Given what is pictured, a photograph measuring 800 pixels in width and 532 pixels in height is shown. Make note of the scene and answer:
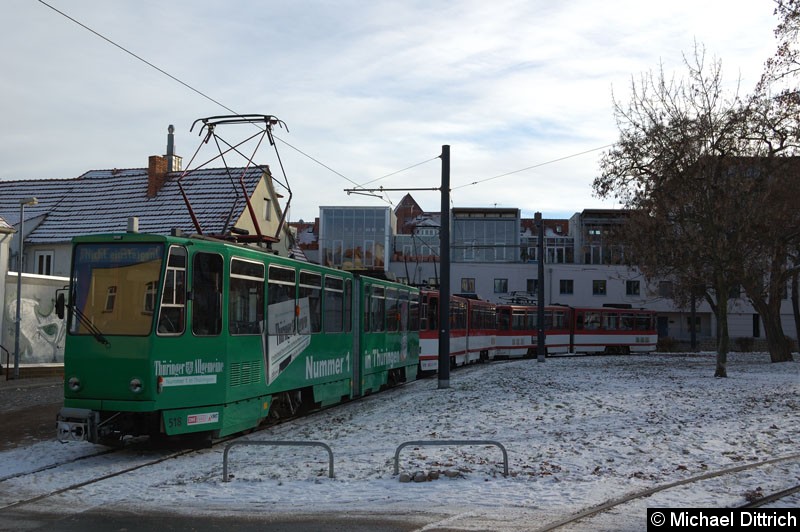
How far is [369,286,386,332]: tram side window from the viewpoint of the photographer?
1917 cm

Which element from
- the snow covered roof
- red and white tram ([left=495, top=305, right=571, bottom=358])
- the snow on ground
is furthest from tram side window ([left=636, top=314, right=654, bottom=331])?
the snow on ground

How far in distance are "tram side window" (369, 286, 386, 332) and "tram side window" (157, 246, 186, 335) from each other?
8.43m

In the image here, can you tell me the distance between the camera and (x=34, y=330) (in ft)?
91.5

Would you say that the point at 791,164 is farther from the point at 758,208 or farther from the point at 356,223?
the point at 356,223

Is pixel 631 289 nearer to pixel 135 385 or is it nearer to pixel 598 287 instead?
pixel 598 287

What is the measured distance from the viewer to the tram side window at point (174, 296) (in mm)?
10648

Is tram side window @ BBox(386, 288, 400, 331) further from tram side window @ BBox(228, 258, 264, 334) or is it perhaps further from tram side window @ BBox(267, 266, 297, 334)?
tram side window @ BBox(228, 258, 264, 334)

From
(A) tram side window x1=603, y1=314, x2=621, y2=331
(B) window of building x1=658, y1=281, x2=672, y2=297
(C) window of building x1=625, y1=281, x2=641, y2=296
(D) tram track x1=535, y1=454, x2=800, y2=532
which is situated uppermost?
(C) window of building x1=625, y1=281, x2=641, y2=296

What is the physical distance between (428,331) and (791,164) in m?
12.5

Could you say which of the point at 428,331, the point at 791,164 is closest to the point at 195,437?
the point at 428,331

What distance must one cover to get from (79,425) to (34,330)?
19.5m

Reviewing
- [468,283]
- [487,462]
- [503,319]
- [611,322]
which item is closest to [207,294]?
[487,462]

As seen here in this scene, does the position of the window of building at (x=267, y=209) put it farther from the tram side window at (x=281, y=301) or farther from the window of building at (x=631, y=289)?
the window of building at (x=631, y=289)

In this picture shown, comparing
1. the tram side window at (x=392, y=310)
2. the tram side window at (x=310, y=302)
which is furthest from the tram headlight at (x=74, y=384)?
the tram side window at (x=392, y=310)
